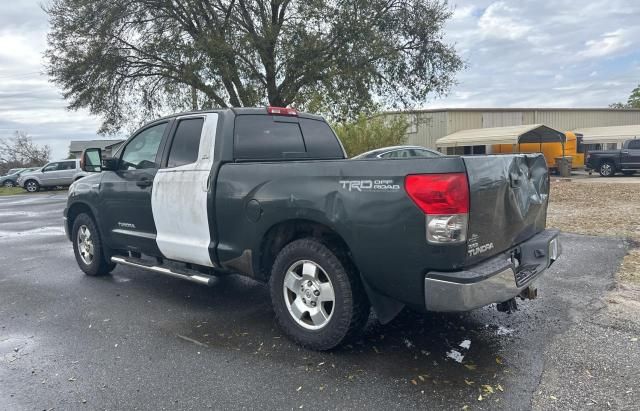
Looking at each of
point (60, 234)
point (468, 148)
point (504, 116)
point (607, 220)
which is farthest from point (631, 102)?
point (60, 234)

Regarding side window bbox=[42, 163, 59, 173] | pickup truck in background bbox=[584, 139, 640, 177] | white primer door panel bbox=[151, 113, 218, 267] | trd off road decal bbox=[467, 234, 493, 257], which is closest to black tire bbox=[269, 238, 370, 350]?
trd off road decal bbox=[467, 234, 493, 257]

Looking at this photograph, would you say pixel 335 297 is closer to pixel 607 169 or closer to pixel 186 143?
pixel 186 143

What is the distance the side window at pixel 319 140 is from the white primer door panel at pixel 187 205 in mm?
1104

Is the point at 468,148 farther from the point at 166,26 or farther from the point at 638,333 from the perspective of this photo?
the point at 638,333

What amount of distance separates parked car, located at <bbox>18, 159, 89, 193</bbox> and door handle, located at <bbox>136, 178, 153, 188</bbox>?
27583 mm

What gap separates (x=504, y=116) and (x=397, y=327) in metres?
35.8

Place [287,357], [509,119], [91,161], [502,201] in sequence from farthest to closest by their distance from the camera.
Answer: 1. [509,119]
2. [91,161]
3. [287,357]
4. [502,201]

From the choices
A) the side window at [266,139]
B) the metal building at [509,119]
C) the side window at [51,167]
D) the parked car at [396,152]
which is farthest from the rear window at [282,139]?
the side window at [51,167]

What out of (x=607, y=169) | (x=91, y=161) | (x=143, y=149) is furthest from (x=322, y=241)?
(x=607, y=169)

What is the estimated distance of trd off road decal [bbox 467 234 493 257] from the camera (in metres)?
3.23

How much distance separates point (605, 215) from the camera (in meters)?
10.7

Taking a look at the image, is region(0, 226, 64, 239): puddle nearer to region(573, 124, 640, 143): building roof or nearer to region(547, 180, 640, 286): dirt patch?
region(547, 180, 640, 286): dirt patch

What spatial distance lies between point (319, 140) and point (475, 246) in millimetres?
2688

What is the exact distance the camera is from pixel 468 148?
103 feet
